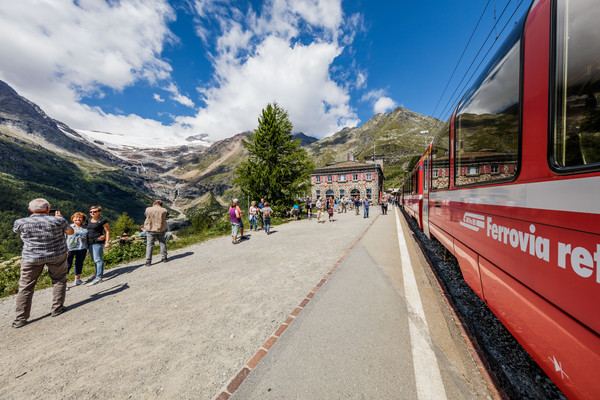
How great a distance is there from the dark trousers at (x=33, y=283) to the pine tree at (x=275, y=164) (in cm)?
1273

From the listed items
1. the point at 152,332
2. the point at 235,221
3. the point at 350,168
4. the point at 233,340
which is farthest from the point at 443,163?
the point at 350,168

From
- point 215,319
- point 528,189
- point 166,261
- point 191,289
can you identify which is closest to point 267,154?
point 166,261

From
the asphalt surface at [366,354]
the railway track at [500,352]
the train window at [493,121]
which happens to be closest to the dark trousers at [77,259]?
the asphalt surface at [366,354]

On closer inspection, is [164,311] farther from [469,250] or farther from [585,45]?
[585,45]

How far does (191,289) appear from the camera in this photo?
4.47 meters

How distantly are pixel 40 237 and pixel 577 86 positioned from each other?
673 centimetres

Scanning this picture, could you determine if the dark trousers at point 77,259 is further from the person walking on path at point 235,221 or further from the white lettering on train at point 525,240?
the white lettering on train at point 525,240

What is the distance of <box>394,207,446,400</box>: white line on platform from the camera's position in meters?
2.02

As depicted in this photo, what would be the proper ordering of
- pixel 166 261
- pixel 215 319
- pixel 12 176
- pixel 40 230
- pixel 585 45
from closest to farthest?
pixel 585 45, pixel 215 319, pixel 40 230, pixel 166 261, pixel 12 176

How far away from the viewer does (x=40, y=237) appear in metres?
3.59

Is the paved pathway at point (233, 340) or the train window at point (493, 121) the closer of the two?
the paved pathway at point (233, 340)

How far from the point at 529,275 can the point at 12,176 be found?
217696mm

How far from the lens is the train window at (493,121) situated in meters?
2.35

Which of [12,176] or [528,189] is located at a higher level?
[12,176]
